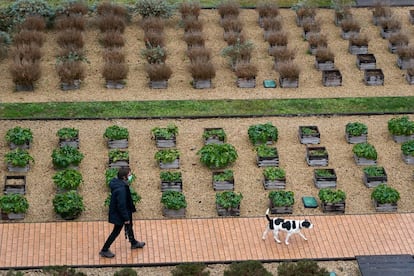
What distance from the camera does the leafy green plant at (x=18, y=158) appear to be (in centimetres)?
2238

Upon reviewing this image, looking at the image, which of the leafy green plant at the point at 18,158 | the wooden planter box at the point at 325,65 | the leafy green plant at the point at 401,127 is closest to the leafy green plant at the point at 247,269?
the leafy green plant at the point at 18,158

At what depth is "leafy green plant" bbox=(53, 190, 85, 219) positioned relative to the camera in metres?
20.7

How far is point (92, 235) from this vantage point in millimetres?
20422

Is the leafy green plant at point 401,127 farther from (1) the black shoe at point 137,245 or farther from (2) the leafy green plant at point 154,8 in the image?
(2) the leafy green plant at point 154,8

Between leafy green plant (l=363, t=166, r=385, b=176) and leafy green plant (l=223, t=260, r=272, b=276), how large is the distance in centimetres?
439

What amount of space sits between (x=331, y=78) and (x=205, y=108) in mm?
3582

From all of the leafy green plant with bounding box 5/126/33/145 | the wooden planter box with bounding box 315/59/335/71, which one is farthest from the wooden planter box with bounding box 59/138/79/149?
the wooden planter box with bounding box 315/59/335/71

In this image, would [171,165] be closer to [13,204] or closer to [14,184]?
[14,184]

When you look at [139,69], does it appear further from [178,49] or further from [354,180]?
[354,180]

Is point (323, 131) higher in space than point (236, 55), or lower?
lower

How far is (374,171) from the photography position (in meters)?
22.5

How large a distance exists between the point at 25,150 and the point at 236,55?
7.07 m

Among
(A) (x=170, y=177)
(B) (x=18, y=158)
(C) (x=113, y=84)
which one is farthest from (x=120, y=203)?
(C) (x=113, y=84)

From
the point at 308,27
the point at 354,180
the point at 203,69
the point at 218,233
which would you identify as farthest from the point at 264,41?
the point at 218,233
